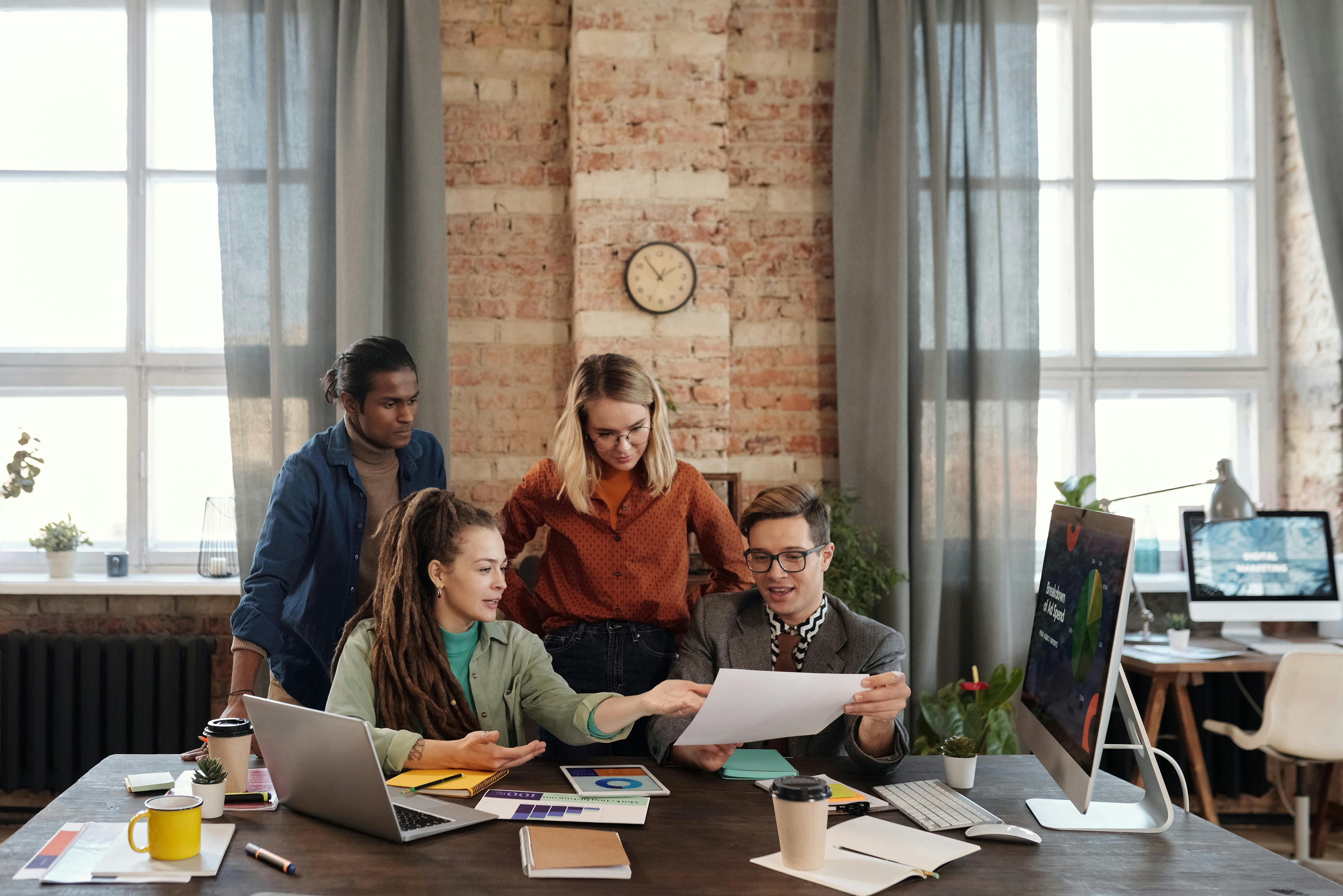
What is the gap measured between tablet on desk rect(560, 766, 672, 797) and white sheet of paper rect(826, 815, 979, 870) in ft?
0.97

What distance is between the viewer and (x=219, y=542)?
3.61m

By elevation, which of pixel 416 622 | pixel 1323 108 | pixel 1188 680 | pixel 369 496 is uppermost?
pixel 1323 108

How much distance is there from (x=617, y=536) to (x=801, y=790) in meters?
1.10

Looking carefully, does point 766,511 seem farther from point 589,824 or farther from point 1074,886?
point 1074,886

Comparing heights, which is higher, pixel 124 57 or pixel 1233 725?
pixel 124 57

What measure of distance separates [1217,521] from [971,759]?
2.29m

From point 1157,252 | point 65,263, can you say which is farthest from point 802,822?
point 65,263

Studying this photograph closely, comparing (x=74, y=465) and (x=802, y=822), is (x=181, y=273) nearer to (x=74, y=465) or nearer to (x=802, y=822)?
(x=74, y=465)

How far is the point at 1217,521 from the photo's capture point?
3.40 m

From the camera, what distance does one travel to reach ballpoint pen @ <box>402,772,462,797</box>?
4.92 feet

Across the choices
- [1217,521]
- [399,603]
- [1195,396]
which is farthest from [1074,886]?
[1195,396]

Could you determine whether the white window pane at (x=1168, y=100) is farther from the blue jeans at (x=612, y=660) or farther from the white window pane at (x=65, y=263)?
the white window pane at (x=65, y=263)

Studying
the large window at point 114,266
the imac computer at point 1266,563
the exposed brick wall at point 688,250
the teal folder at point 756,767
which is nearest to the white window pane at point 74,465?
the large window at point 114,266

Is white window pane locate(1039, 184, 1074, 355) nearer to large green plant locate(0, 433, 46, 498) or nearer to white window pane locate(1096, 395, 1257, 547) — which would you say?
white window pane locate(1096, 395, 1257, 547)
